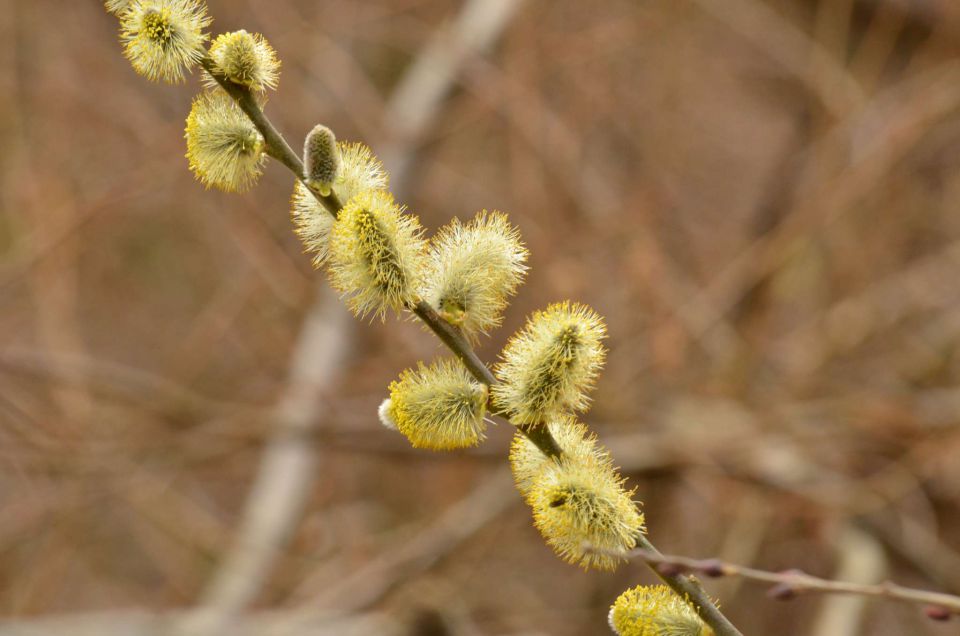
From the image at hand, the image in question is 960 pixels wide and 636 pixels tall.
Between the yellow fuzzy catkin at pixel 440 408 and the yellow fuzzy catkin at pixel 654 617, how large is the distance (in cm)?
21

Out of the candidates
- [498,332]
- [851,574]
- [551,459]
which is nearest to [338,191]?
[551,459]

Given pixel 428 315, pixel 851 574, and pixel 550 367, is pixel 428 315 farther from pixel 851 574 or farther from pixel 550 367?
pixel 851 574

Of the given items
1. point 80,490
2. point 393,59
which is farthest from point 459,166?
point 80,490

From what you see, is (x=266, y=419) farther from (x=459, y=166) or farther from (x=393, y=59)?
(x=393, y=59)

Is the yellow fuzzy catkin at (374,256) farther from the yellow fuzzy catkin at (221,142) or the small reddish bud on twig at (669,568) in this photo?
the small reddish bud on twig at (669,568)

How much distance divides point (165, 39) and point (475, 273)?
0.38 metres

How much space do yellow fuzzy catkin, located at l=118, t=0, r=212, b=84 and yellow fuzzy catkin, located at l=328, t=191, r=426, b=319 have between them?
0.21m

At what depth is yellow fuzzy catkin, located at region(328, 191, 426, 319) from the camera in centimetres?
95

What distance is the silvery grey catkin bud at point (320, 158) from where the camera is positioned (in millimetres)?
928

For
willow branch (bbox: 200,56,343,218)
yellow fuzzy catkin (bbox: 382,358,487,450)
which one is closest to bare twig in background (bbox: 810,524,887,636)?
yellow fuzzy catkin (bbox: 382,358,487,450)

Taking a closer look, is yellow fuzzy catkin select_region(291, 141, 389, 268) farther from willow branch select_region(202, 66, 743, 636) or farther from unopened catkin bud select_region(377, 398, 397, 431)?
unopened catkin bud select_region(377, 398, 397, 431)

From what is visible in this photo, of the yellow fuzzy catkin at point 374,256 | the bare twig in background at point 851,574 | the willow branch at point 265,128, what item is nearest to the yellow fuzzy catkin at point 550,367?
the yellow fuzzy catkin at point 374,256

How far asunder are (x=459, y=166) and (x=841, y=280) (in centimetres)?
185

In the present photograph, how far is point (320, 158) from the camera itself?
3.05 feet
